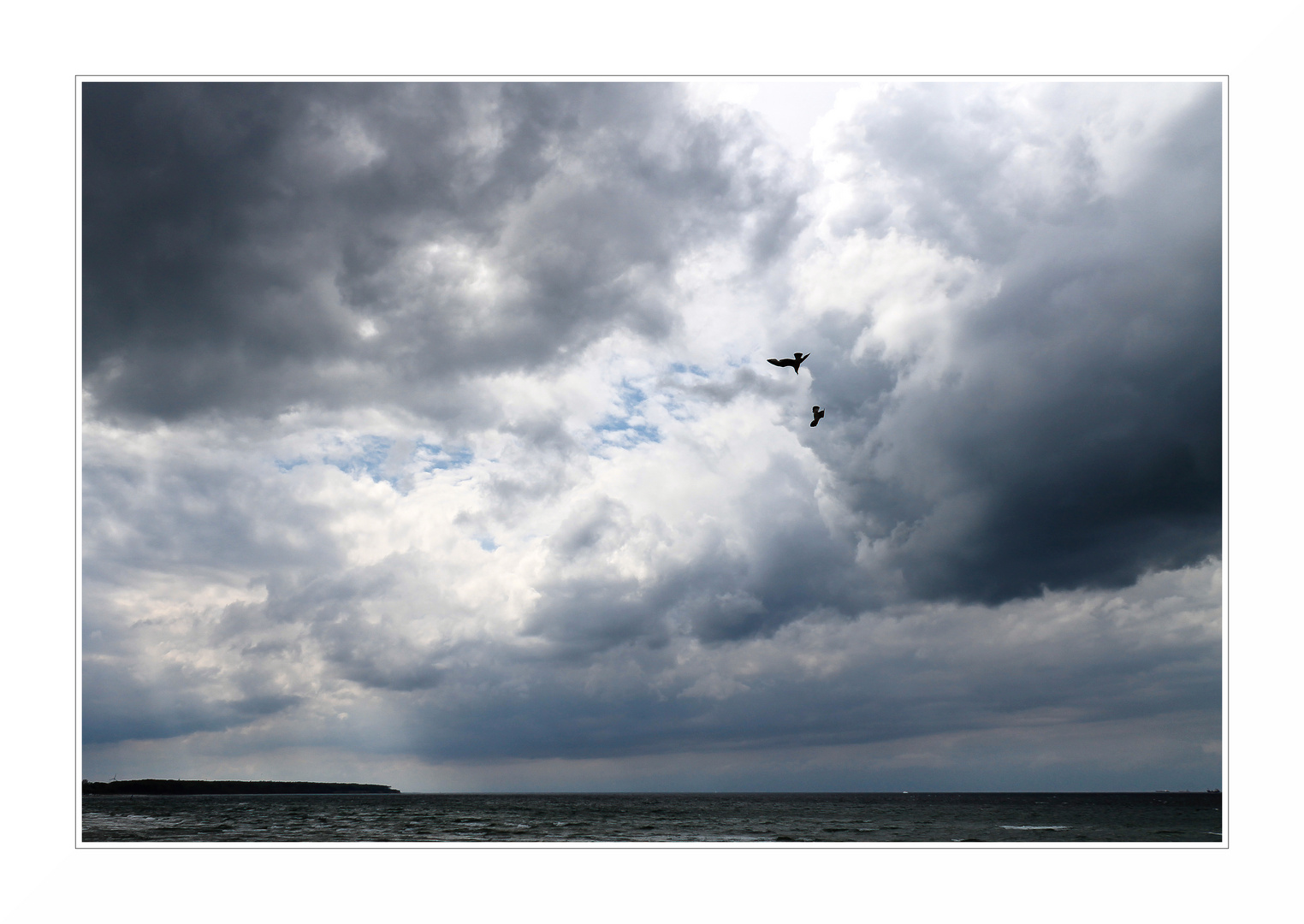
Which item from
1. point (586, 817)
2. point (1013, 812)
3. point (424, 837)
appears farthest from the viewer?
point (1013, 812)

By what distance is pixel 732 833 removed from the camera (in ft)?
183

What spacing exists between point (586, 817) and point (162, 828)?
39399 millimetres

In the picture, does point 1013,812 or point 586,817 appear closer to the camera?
point 586,817

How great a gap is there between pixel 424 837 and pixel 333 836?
688 cm

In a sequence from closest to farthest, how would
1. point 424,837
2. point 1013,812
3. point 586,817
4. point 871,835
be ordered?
point 424,837 < point 871,835 < point 586,817 < point 1013,812
